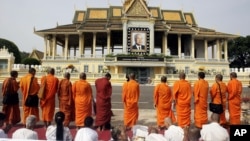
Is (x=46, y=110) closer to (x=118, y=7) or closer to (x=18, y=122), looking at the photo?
(x=18, y=122)

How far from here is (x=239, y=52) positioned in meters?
38.3

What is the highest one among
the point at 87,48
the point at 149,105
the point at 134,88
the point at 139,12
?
the point at 139,12

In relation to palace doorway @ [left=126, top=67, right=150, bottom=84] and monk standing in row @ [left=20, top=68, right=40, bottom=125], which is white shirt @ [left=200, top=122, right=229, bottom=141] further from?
palace doorway @ [left=126, top=67, right=150, bottom=84]

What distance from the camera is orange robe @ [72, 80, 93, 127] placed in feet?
24.5

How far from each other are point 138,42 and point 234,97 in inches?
978

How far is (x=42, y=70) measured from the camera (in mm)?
29109

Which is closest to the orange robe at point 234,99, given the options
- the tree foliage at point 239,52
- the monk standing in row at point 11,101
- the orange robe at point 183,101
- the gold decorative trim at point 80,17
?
the orange robe at point 183,101

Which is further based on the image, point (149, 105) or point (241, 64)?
point (241, 64)

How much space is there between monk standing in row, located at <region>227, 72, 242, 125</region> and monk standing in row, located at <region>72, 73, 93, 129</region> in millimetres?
3394

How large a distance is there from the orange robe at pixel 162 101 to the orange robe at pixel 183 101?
211 mm

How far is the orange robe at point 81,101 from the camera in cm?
747

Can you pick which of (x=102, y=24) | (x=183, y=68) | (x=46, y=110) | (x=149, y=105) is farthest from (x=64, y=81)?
(x=102, y=24)

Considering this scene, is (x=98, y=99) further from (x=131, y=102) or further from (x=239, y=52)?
(x=239, y=52)

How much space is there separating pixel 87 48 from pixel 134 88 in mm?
Answer: 34251
